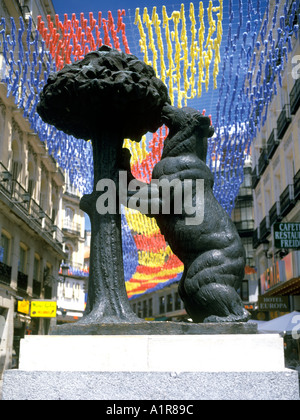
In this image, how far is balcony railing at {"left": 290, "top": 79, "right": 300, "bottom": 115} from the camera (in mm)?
18036

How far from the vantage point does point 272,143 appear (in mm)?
23625

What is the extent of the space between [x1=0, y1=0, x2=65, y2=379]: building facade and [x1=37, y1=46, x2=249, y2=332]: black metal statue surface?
1162 cm

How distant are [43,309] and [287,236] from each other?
346 inches

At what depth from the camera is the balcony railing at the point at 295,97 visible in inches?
710

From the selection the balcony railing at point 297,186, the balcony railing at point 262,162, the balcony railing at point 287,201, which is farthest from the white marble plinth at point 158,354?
the balcony railing at point 262,162

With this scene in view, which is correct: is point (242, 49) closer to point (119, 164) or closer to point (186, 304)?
point (119, 164)

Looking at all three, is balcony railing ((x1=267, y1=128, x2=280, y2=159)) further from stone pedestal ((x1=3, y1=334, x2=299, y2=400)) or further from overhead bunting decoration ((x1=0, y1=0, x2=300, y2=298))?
Result: stone pedestal ((x1=3, y1=334, x2=299, y2=400))

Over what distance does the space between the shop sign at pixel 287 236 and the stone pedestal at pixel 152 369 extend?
11.8m

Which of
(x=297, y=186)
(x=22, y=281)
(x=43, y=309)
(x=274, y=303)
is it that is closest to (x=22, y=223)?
(x=22, y=281)

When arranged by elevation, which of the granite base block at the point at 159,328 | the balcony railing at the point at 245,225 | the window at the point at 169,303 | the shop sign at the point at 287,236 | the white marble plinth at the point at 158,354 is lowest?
the white marble plinth at the point at 158,354

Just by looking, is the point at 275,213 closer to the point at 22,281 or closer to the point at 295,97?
the point at 295,97

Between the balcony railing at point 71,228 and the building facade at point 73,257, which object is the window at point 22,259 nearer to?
the building facade at point 73,257

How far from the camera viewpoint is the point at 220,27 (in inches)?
337

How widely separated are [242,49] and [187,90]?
68.0 inches
